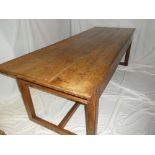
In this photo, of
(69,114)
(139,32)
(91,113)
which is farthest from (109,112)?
(139,32)

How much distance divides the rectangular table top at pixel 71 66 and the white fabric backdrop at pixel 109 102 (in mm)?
443

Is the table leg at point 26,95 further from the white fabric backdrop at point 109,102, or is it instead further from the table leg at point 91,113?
the table leg at point 91,113

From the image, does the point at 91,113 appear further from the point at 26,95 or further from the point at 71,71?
the point at 26,95

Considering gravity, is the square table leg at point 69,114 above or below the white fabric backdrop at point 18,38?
below

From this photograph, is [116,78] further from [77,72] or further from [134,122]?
[77,72]

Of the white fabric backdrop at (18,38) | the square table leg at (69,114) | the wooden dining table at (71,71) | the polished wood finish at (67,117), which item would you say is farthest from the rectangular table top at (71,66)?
the polished wood finish at (67,117)

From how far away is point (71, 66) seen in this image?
3.34 feet

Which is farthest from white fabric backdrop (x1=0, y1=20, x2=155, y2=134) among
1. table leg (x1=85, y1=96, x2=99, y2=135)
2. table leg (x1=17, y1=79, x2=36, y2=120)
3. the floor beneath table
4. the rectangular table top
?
the rectangular table top

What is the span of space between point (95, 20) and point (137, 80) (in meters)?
1.14

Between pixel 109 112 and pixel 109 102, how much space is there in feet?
0.49

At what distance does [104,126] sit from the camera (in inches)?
51.8

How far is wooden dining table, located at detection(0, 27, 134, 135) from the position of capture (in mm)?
814

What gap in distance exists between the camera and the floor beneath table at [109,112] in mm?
1288

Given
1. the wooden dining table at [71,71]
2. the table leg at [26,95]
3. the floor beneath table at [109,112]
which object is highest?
the wooden dining table at [71,71]
